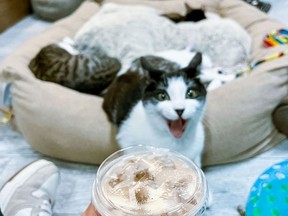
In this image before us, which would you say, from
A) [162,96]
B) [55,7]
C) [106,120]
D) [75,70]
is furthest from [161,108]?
[55,7]

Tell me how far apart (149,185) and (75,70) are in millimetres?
1097

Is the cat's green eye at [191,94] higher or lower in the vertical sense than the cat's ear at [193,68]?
lower

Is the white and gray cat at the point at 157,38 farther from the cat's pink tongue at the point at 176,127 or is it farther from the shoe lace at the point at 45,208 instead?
the shoe lace at the point at 45,208

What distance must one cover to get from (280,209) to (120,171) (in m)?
0.45

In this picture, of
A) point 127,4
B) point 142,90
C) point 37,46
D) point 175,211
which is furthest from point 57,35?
point 175,211

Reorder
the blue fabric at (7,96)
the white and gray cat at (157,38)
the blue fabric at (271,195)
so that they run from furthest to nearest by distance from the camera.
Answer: the white and gray cat at (157,38), the blue fabric at (7,96), the blue fabric at (271,195)

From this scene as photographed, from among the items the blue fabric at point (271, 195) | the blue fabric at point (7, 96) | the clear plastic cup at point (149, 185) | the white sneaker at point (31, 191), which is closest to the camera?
the clear plastic cup at point (149, 185)

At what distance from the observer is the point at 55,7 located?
9.40 feet

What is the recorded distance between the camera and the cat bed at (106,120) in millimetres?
1386

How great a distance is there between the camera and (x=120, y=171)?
2.14 ft

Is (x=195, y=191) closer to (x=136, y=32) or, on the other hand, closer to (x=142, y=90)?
(x=142, y=90)

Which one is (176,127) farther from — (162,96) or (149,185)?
(149,185)

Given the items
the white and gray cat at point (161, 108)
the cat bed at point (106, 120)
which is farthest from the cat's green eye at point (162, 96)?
the cat bed at point (106, 120)

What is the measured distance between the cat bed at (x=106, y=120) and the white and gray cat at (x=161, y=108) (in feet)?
0.24
